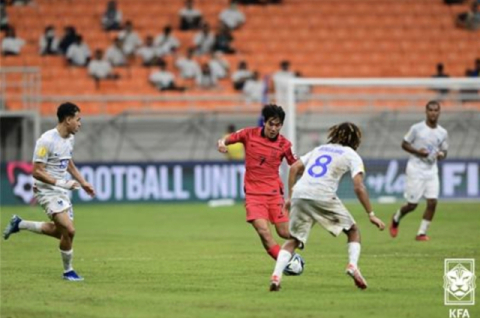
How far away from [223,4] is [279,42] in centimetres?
232

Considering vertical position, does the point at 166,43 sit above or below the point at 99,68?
above

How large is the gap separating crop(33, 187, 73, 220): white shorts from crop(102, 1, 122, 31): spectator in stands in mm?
22917

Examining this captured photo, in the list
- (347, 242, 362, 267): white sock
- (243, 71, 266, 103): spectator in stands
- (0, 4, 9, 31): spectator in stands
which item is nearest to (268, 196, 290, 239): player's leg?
(347, 242, 362, 267): white sock

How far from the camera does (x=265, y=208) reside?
15.1 m

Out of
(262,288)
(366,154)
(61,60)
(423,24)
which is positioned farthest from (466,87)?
(262,288)

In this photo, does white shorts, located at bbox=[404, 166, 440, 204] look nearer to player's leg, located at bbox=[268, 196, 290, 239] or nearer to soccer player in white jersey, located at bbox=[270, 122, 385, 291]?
player's leg, located at bbox=[268, 196, 290, 239]

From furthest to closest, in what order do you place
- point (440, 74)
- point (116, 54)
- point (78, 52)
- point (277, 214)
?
point (116, 54), point (78, 52), point (440, 74), point (277, 214)

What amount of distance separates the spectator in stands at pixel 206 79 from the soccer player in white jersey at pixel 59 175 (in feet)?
68.0

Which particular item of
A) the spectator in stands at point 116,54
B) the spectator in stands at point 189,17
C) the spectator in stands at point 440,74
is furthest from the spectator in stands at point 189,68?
the spectator in stands at point 440,74

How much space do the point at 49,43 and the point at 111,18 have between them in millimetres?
2149

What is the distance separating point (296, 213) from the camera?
13.6 metres

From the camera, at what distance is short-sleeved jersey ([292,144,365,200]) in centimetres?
1348

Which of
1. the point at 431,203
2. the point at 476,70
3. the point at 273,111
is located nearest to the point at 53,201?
the point at 273,111

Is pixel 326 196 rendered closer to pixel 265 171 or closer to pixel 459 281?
pixel 265 171
